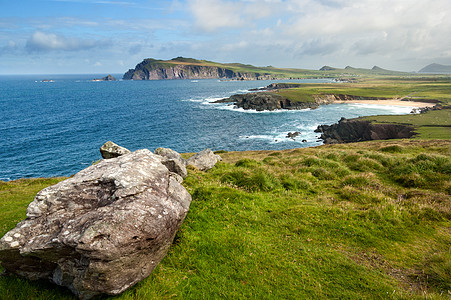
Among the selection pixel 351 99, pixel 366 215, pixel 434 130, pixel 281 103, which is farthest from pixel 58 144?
pixel 351 99

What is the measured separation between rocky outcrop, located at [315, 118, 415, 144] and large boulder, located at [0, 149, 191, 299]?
245 ft

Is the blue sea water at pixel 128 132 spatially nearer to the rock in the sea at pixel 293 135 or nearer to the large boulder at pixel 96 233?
the rock in the sea at pixel 293 135

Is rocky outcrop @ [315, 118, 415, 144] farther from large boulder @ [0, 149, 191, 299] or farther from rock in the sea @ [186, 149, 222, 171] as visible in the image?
large boulder @ [0, 149, 191, 299]

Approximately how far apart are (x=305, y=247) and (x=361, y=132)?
8045 centimetres

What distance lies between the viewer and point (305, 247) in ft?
29.7

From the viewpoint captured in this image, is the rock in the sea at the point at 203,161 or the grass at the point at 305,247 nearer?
the grass at the point at 305,247

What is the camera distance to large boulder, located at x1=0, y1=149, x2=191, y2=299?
22.0 ft

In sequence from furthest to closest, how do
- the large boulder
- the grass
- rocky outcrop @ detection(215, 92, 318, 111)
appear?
rocky outcrop @ detection(215, 92, 318, 111)
the grass
the large boulder

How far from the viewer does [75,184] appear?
341 inches

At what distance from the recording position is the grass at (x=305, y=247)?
283 inches

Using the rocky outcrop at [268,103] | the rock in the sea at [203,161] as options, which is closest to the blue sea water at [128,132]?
the rocky outcrop at [268,103]

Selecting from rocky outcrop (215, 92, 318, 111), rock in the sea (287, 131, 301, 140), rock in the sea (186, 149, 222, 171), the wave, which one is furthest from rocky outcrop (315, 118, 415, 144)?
rock in the sea (186, 149, 222, 171)

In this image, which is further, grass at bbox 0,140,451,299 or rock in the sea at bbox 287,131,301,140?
rock in the sea at bbox 287,131,301,140

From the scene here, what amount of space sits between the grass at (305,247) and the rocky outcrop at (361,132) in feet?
210
